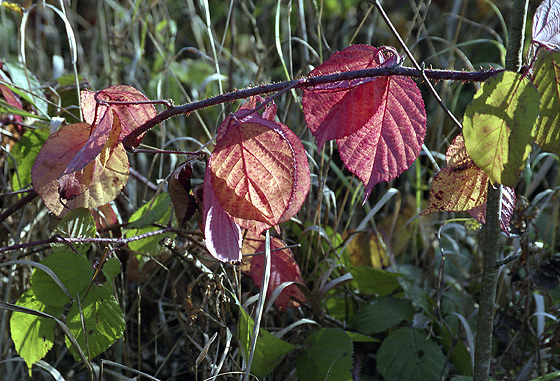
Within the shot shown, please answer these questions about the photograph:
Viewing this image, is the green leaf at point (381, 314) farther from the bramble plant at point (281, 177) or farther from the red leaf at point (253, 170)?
the red leaf at point (253, 170)

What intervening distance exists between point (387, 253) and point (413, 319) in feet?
0.72

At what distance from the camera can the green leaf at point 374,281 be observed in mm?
998

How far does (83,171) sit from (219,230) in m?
0.20

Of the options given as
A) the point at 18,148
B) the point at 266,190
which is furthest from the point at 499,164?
the point at 18,148

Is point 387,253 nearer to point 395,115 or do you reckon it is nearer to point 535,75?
point 395,115

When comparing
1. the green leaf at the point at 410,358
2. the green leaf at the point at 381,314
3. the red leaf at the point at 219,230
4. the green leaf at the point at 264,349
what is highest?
the red leaf at the point at 219,230

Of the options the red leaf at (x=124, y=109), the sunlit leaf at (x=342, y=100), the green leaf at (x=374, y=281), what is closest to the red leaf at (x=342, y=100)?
the sunlit leaf at (x=342, y=100)

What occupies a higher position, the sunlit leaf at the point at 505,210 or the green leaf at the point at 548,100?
the green leaf at the point at 548,100

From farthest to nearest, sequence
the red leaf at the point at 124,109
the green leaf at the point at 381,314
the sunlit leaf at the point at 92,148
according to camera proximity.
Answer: the green leaf at the point at 381,314 → the red leaf at the point at 124,109 → the sunlit leaf at the point at 92,148

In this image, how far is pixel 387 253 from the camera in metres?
1.15

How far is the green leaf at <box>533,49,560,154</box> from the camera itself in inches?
19.7

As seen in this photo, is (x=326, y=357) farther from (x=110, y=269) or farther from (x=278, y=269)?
(x=110, y=269)

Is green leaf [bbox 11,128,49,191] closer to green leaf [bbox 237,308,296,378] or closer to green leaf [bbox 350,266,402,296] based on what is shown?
green leaf [bbox 237,308,296,378]

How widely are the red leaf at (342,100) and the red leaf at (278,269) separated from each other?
29cm
